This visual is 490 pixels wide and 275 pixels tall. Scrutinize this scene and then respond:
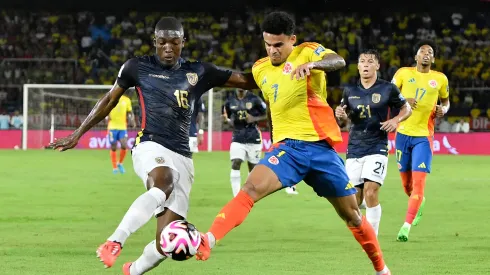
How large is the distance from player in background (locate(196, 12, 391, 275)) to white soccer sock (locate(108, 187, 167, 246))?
786mm

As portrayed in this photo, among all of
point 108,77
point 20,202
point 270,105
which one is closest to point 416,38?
point 108,77

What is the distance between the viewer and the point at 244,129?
60.2 feet

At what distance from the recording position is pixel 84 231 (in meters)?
12.2

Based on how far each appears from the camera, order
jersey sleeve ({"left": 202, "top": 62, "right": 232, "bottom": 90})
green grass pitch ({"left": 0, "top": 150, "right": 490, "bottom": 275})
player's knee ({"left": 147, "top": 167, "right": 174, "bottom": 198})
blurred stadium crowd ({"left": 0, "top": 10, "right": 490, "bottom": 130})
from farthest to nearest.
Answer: blurred stadium crowd ({"left": 0, "top": 10, "right": 490, "bottom": 130}), green grass pitch ({"left": 0, "top": 150, "right": 490, "bottom": 275}), jersey sleeve ({"left": 202, "top": 62, "right": 232, "bottom": 90}), player's knee ({"left": 147, "top": 167, "right": 174, "bottom": 198})

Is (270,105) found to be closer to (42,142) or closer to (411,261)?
(411,261)

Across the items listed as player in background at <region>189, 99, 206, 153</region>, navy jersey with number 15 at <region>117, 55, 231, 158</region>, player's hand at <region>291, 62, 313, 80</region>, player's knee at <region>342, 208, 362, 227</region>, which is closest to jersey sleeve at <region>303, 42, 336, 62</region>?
player's hand at <region>291, 62, 313, 80</region>

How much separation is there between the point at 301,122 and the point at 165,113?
1.19m

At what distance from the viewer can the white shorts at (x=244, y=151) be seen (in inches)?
706

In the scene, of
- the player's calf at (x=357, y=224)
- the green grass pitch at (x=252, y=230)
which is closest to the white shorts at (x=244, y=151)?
the green grass pitch at (x=252, y=230)

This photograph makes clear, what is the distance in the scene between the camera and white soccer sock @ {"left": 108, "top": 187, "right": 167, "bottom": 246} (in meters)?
7.05

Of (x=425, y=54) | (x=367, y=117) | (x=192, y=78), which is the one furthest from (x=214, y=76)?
(x=425, y=54)

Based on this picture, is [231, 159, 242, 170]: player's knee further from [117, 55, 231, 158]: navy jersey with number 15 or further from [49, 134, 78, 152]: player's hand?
[49, 134, 78, 152]: player's hand

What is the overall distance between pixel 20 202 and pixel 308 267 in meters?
8.77

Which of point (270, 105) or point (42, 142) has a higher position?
point (270, 105)
